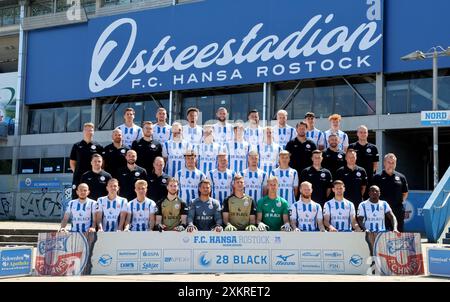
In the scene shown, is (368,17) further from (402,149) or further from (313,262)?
(313,262)

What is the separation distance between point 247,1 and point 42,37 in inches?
573

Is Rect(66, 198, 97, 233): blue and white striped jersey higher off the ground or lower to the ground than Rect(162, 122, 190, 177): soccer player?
lower

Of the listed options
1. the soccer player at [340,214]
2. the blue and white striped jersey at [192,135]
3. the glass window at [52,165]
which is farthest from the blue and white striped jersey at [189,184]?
the glass window at [52,165]

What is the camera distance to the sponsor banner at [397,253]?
9.96 meters

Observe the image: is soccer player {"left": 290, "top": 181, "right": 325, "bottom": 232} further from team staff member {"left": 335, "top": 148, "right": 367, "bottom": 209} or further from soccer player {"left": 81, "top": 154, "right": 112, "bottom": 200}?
soccer player {"left": 81, "top": 154, "right": 112, "bottom": 200}

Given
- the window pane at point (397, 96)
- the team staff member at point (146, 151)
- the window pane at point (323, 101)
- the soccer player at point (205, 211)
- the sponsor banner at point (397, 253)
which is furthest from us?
the window pane at point (323, 101)

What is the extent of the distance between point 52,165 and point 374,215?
88.9 feet

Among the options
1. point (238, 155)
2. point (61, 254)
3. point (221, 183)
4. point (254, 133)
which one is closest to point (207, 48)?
point (254, 133)

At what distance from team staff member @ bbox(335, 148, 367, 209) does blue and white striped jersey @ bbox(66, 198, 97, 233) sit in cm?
500

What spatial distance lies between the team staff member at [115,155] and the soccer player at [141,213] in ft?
4.07

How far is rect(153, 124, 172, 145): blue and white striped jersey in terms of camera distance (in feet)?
41.1

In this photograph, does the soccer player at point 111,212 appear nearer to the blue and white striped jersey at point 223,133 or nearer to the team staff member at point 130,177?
the team staff member at point 130,177

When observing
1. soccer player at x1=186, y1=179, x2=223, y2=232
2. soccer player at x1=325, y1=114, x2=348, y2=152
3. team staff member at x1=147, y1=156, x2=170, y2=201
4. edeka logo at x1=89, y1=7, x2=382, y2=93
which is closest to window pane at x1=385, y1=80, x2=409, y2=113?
edeka logo at x1=89, y1=7, x2=382, y2=93

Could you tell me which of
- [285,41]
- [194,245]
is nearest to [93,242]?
[194,245]
